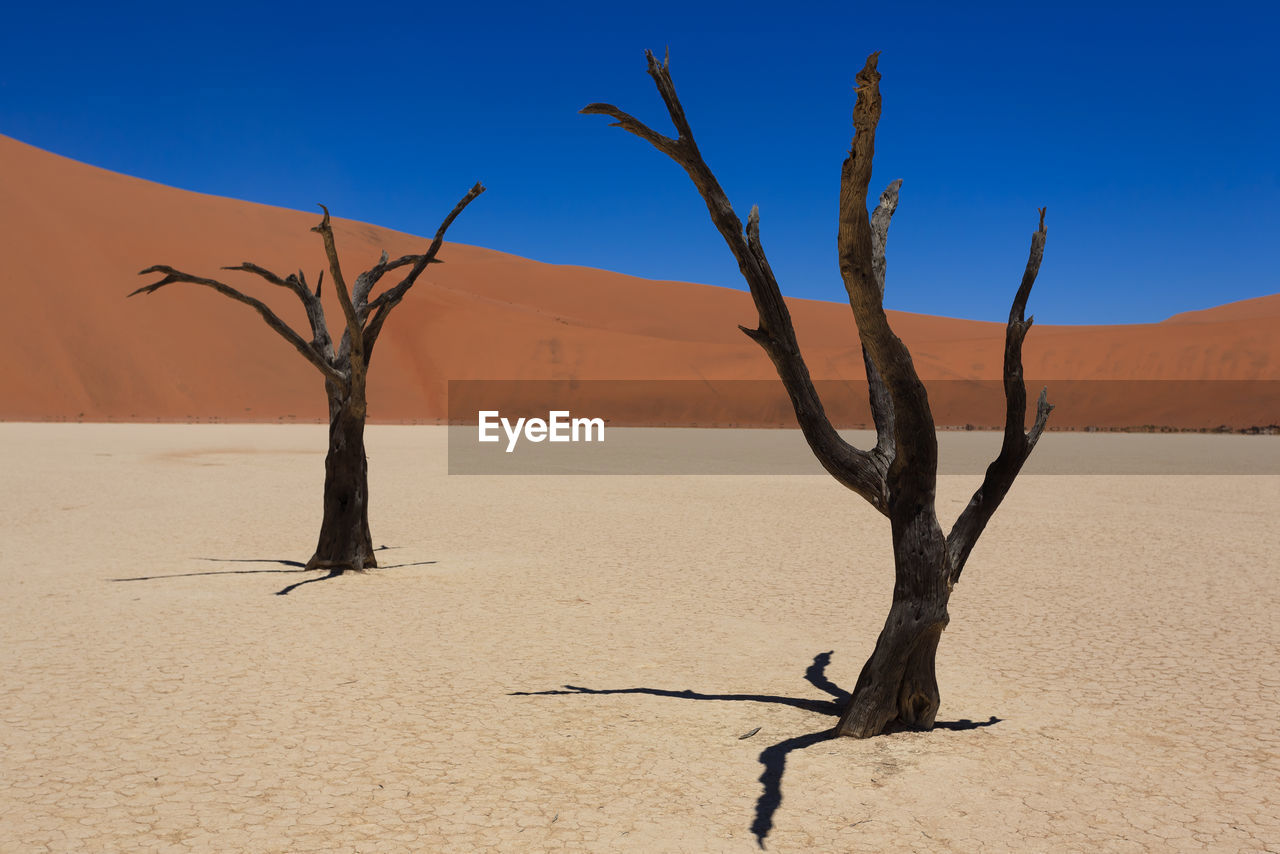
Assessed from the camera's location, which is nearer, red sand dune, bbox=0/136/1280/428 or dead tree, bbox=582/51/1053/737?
dead tree, bbox=582/51/1053/737

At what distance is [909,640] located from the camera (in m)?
4.85

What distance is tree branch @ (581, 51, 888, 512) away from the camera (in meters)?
4.32

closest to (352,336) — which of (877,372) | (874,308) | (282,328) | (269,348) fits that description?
(282,328)

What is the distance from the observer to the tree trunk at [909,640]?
480 centimetres

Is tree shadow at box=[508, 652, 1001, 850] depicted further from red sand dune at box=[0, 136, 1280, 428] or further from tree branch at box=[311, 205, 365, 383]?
red sand dune at box=[0, 136, 1280, 428]

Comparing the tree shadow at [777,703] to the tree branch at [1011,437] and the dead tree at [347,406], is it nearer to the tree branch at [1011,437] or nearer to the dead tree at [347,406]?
the tree branch at [1011,437]

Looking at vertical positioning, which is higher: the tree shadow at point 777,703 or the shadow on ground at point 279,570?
the shadow on ground at point 279,570

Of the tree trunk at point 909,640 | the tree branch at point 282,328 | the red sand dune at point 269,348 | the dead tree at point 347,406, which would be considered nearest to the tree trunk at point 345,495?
the dead tree at point 347,406

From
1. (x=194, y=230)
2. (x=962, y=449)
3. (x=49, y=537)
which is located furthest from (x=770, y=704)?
(x=194, y=230)

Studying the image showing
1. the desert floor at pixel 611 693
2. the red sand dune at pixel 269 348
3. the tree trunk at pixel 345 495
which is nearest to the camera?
the desert floor at pixel 611 693

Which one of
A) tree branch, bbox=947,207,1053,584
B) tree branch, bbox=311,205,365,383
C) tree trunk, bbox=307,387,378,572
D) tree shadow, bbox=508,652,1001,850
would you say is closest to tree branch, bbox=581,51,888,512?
tree branch, bbox=947,207,1053,584

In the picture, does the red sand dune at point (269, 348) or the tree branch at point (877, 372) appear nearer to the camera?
the tree branch at point (877, 372)

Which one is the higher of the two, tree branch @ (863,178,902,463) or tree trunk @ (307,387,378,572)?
tree branch @ (863,178,902,463)

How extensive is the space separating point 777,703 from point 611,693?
3.19 ft
